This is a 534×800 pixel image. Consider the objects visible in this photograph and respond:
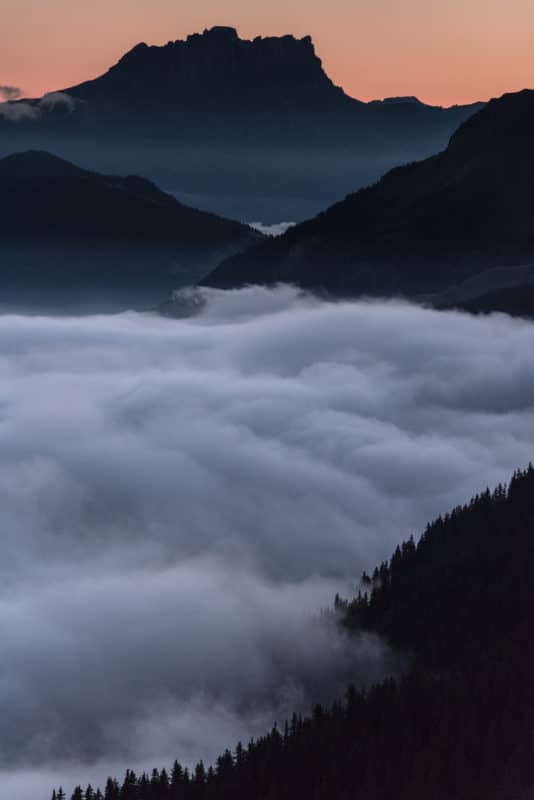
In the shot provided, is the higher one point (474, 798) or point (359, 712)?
point (359, 712)

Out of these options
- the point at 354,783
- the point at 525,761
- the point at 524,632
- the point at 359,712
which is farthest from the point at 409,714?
the point at 524,632

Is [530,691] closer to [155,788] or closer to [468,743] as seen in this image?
[468,743]

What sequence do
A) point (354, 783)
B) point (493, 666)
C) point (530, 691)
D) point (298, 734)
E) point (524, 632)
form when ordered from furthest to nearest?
point (524, 632) < point (493, 666) < point (298, 734) < point (530, 691) < point (354, 783)

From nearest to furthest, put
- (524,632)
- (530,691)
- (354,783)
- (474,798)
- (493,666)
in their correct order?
(474,798) < (354,783) < (530,691) < (493,666) < (524,632)

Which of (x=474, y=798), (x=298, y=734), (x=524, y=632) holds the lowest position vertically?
(x=474, y=798)

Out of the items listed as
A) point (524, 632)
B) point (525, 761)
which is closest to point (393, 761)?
point (525, 761)

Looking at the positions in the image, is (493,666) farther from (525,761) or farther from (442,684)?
(525,761)

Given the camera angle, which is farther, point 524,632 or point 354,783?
point 524,632

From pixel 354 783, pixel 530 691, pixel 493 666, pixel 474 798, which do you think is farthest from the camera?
pixel 493 666

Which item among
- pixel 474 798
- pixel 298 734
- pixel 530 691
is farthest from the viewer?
pixel 298 734
